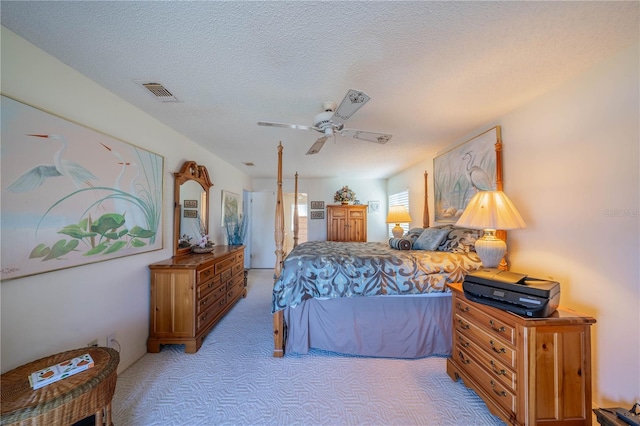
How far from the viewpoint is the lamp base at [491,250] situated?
6.19ft

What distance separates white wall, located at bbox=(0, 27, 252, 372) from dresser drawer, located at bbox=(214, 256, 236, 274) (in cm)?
56

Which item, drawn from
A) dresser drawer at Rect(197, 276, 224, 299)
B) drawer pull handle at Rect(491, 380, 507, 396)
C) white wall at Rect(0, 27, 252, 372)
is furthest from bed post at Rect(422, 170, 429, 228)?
white wall at Rect(0, 27, 252, 372)

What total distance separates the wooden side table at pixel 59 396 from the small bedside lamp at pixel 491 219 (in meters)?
2.71

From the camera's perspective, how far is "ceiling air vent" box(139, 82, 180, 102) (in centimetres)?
173

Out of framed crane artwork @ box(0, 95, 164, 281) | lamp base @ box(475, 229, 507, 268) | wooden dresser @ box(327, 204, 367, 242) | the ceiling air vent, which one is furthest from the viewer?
wooden dresser @ box(327, 204, 367, 242)

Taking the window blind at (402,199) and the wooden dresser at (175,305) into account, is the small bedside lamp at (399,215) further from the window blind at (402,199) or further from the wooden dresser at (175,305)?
the wooden dresser at (175,305)

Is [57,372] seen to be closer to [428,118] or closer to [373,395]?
[373,395]

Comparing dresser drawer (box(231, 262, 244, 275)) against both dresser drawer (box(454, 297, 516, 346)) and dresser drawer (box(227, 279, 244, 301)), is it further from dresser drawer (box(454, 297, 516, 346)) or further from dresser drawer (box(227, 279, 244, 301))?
dresser drawer (box(454, 297, 516, 346))

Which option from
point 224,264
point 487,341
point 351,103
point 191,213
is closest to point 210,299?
point 224,264

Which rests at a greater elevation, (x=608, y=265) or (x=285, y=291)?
(x=608, y=265)

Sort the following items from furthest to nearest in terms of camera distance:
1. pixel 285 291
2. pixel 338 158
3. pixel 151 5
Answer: pixel 338 158
pixel 285 291
pixel 151 5

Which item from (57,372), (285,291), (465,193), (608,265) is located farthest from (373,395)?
(465,193)

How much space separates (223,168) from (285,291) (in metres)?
2.75

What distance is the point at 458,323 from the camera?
6.11 ft
